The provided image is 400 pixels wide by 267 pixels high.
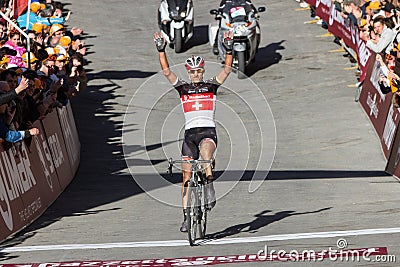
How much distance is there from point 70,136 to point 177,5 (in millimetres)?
11910

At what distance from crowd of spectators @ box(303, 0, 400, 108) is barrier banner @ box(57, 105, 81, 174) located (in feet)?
18.8

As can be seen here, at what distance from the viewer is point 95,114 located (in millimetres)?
26109

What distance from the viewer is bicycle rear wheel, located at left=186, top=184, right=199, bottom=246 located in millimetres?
12430

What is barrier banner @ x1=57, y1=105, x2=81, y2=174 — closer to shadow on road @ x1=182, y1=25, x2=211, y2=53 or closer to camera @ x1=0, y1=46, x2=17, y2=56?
camera @ x1=0, y1=46, x2=17, y2=56

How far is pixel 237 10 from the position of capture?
28359 millimetres

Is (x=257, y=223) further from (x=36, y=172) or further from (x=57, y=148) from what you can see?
(x=57, y=148)

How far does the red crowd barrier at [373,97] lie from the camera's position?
1856cm

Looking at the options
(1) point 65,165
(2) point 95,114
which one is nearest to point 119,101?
(2) point 95,114

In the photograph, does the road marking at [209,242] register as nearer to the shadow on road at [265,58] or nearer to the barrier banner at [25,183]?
the barrier banner at [25,183]

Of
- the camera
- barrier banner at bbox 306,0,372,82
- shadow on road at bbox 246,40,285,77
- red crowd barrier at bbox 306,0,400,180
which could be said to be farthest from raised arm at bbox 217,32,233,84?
shadow on road at bbox 246,40,285,77

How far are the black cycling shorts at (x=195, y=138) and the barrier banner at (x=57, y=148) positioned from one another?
12.9 ft

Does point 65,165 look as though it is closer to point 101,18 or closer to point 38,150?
point 38,150

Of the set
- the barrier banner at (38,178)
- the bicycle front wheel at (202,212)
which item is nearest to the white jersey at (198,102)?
the bicycle front wheel at (202,212)

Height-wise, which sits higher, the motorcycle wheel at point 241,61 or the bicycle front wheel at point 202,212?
the bicycle front wheel at point 202,212
